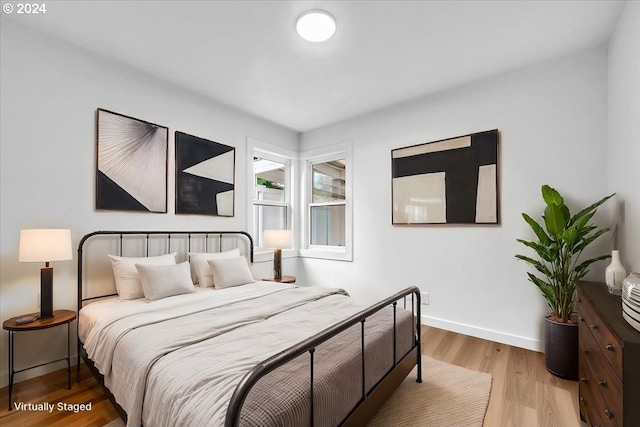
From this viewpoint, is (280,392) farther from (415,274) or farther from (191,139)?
(191,139)

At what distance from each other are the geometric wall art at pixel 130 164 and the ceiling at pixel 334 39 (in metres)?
0.60

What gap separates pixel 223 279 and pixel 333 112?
8.49 feet

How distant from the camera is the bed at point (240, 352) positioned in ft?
3.84

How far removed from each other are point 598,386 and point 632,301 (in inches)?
20.3

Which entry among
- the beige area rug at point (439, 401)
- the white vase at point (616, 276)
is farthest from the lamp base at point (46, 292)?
the white vase at point (616, 276)

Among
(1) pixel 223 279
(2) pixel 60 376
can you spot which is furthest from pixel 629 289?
A: (2) pixel 60 376

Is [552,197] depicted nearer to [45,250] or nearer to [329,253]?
[329,253]

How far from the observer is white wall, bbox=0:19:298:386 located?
2.26 metres

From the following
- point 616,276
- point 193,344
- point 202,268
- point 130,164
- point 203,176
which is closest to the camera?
point 193,344

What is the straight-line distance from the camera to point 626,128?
81.7 inches

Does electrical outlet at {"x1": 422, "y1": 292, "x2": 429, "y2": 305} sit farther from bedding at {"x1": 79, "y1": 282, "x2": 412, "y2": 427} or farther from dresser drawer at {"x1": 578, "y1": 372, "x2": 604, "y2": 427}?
dresser drawer at {"x1": 578, "y1": 372, "x2": 604, "y2": 427}

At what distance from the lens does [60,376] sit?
94.3 inches

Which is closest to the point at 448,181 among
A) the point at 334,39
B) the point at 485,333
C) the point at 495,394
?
the point at 485,333

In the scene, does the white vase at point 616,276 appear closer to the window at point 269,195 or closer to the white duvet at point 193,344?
the white duvet at point 193,344
